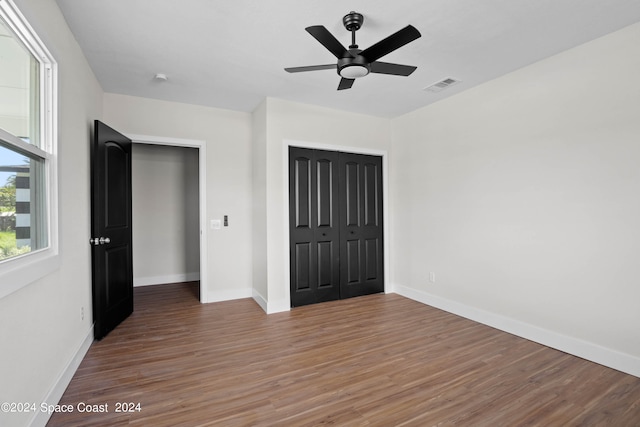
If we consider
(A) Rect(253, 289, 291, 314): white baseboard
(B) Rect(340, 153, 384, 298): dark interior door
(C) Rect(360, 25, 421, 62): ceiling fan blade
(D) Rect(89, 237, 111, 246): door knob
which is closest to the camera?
(C) Rect(360, 25, 421, 62): ceiling fan blade

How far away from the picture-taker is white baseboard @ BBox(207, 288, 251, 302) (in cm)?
426

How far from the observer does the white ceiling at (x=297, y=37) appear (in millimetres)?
2189

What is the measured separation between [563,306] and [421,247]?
1.73 meters

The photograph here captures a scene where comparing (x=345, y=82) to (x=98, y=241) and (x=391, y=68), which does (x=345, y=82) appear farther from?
(x=98, y=241)

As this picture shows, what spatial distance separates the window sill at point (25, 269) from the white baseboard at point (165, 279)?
11.2ft

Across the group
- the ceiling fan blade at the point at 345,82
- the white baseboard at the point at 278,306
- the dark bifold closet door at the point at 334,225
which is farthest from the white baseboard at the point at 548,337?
the ceiling fan blade at the point at 345,82

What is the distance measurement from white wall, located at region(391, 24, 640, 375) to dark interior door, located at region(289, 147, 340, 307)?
1.27m

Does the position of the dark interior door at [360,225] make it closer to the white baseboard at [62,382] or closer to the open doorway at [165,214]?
the open doorway at [165,214]

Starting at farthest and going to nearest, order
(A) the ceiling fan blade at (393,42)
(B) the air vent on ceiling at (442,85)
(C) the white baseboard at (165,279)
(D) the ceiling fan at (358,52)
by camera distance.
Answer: (C) the white baseboard at (165,279), (B) the air vent on ceiling at (442,85), (D) the ceiling fan at (358,52), (A) the ceiling fan blade at (393,42)

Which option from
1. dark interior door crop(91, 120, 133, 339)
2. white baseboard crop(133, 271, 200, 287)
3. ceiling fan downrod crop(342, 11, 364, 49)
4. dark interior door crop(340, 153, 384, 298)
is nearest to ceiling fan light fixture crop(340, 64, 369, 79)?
ceiling fan downrod crop(342, 11, 364, 49)

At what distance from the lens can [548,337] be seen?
2893mm

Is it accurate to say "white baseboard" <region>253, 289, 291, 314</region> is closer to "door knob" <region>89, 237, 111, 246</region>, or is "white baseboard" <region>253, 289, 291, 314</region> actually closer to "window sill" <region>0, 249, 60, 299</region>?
"door knob" <region>89, 237, 111, 246</region>

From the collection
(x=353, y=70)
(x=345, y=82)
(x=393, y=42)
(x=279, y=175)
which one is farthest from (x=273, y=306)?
(x=393, y=42)

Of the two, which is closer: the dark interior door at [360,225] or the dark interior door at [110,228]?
the dark interior door at [110,228]
